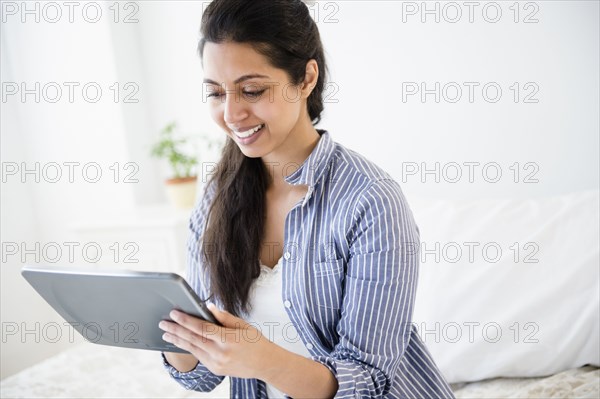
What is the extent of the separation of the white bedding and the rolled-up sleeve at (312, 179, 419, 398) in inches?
18.0

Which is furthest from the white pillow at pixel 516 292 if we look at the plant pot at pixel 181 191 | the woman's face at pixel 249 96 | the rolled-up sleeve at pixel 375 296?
the plant pot at pixel 181 191

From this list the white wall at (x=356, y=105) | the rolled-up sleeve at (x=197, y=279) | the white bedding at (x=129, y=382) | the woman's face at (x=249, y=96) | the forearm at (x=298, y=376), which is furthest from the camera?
the white wall at (x=356, y=105)

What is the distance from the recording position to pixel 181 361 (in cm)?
111

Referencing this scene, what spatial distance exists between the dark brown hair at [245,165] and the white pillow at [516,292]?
53 centimetres

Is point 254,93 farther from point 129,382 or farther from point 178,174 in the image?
point 178,174

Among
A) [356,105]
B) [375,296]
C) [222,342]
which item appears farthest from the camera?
[356,105]

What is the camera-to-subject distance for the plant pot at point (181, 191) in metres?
2.49

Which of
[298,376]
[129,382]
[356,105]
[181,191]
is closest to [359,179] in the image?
[298,376]

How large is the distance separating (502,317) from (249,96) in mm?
806

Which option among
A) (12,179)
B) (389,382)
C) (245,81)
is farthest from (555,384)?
(12,179)

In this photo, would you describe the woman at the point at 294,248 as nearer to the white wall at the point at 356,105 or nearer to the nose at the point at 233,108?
the nose at the point at 233,108

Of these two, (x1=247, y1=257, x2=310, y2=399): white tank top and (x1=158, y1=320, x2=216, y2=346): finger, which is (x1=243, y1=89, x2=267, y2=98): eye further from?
(x1=158, y1=320, x2=216, y2=346): finger

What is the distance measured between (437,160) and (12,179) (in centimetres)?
180

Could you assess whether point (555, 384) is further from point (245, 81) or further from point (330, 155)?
point (245, 81)
